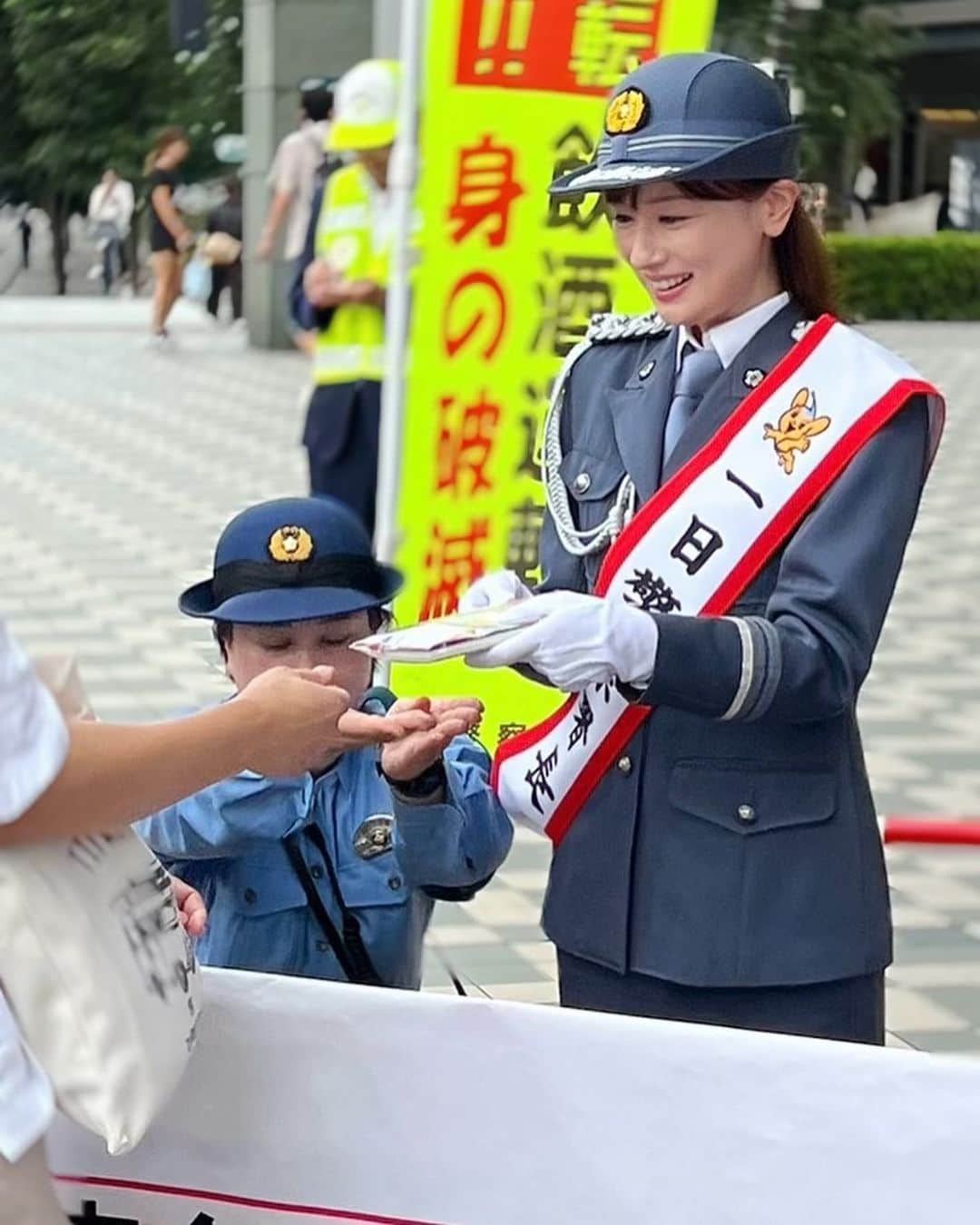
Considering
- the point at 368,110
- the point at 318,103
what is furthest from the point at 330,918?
the point at 318,103

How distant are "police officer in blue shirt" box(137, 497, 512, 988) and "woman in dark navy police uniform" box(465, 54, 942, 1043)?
0.19m

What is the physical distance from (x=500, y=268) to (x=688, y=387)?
212 cm

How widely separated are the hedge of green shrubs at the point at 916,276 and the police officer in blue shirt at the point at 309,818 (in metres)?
21.2

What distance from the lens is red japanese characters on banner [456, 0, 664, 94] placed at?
170 inches

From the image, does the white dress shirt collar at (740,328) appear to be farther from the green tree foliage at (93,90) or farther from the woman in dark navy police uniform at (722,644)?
the green tree foliage at (93,90)

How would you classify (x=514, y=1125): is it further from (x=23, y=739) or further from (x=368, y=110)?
(x=368, y=110)

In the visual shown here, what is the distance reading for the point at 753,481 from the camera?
7.57 ft

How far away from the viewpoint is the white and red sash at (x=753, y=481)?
2.28 m

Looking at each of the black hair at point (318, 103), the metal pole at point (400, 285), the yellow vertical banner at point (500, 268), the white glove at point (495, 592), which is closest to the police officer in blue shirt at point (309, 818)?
the white glove at point (495, 592)

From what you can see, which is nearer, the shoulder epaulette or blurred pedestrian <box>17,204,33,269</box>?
the shoulder epaulette

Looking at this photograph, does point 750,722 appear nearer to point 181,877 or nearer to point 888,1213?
point 888,1213

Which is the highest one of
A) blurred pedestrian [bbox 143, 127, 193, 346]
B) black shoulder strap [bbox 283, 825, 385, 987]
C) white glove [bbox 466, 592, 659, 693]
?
white glove [bbox 466, 592, 659, 693]

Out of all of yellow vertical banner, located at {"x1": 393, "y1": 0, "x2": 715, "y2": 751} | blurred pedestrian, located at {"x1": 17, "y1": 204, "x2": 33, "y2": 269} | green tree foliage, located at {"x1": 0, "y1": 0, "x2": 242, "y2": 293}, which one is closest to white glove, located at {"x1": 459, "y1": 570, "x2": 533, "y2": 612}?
yellow vertical banner, located at {"x1": 393, "y1": 0, "x2": 715, "y2": 751}

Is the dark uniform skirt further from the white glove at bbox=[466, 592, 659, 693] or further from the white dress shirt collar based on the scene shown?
the white dress shirt collar
